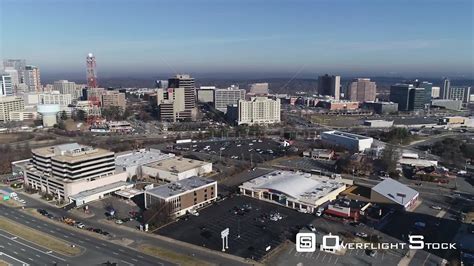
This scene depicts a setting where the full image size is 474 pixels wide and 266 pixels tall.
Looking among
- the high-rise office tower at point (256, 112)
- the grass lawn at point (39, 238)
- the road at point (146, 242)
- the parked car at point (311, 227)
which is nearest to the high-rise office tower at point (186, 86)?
the high-rise office tower at point (256, 112)

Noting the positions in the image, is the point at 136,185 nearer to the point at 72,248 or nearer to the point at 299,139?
the point at 72,248

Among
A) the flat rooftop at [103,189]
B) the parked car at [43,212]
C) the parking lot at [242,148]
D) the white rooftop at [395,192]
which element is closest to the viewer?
the parked car at [43,212]

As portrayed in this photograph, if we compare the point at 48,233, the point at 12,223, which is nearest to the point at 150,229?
the point at 48,233

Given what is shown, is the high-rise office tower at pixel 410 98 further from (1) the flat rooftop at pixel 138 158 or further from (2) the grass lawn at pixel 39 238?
(2) the grass lawn at pixel 39 238

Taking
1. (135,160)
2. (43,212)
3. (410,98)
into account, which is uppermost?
(410,98)

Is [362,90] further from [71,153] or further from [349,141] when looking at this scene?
[71,153]

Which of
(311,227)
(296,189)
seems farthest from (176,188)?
(311,227)
